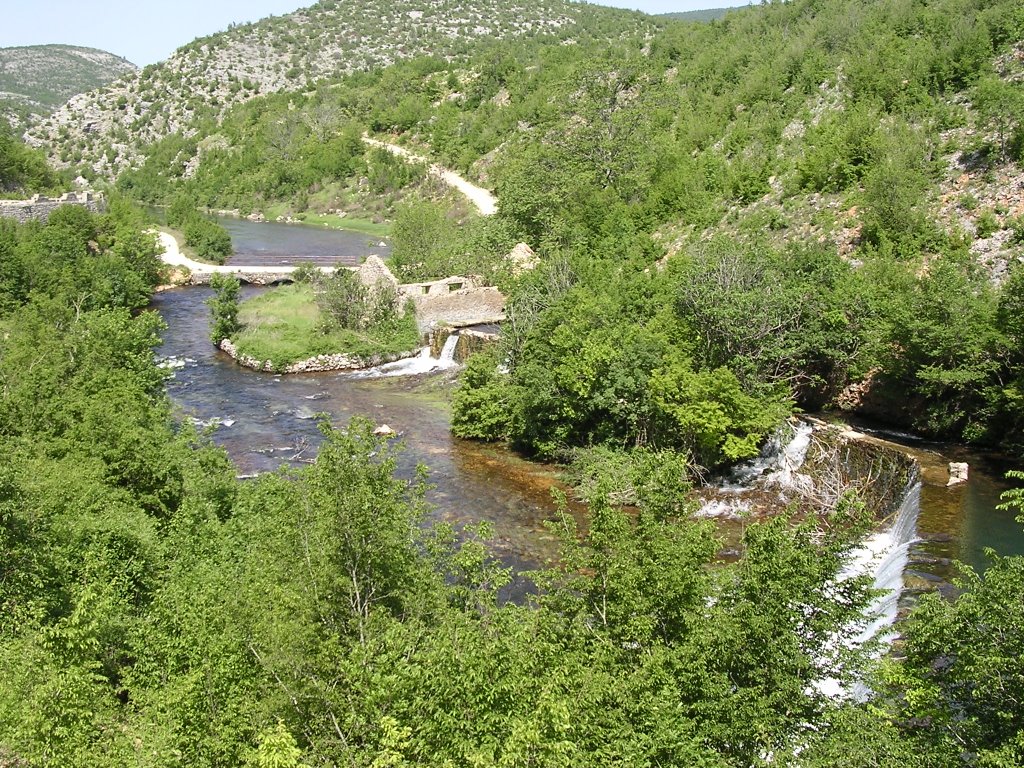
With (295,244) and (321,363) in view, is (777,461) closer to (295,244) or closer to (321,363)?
(321,363)

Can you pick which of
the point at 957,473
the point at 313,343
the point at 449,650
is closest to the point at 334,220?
the point at 313,343

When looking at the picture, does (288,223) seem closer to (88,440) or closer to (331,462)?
(88,440)

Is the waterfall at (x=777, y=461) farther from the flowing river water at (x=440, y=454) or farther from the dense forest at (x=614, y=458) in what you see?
the flowing river water at (x=440, y=454)

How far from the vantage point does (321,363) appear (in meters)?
38.5

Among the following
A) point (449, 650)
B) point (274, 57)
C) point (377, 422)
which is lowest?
point (377, 422)

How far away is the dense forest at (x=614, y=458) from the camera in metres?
9.97

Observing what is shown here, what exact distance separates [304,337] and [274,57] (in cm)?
9970

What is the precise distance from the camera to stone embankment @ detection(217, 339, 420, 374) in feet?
124

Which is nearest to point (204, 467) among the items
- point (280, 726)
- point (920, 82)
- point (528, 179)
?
point (280, 726)

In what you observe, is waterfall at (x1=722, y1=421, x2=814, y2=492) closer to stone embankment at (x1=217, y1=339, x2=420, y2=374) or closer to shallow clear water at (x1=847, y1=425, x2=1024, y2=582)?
shallow clear water at (x1=847, y1=425, x2=1024, y2=582)

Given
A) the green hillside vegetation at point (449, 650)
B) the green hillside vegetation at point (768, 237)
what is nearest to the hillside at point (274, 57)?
the green hillside vegetation at point (768, 237)

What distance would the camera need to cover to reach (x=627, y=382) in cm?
2536

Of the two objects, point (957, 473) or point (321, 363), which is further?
point (321, 363)

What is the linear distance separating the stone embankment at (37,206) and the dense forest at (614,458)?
2205 millimetres
